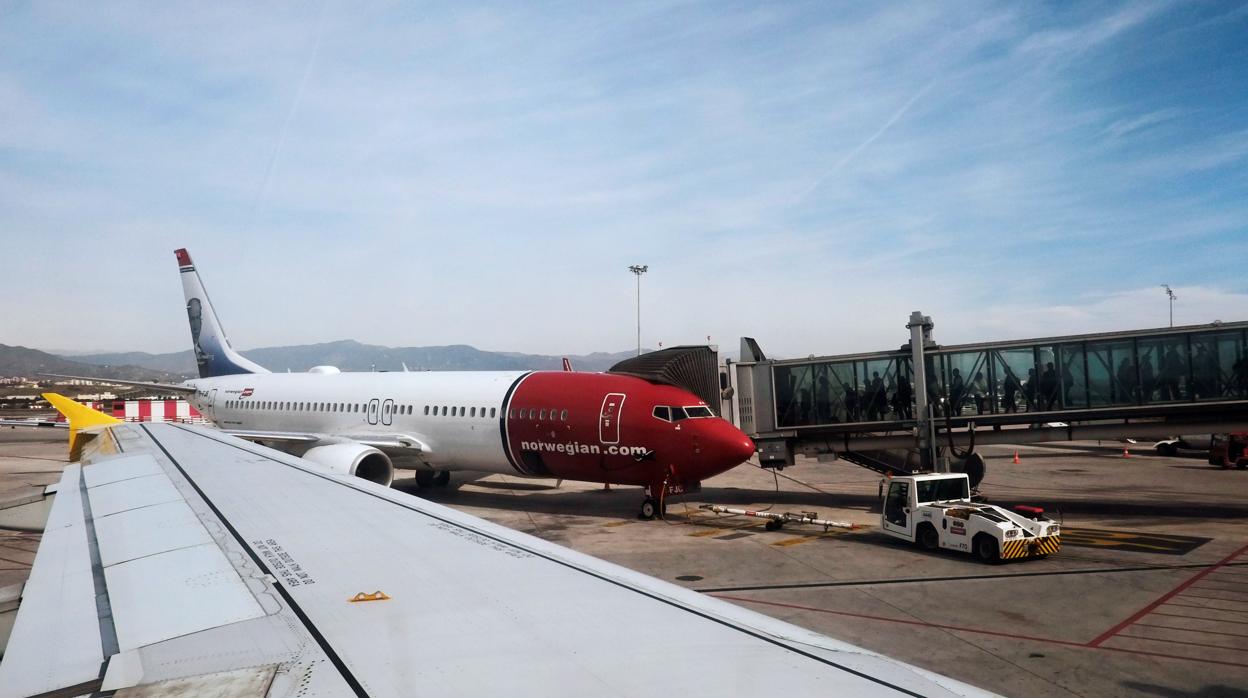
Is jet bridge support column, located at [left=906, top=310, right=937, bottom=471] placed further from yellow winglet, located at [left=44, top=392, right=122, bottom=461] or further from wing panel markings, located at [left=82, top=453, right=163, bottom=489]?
yellow winglet, located at [left=44, top=392, right=122, bottom=461]

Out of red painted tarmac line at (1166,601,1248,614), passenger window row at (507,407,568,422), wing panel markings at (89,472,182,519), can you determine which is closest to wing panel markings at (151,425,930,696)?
wing panel markings at (89,472,182,519)

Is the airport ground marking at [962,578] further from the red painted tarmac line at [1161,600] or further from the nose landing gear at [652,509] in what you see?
the nose landing gear at [652,509]

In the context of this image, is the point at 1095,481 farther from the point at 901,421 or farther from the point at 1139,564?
the point at 1139,564

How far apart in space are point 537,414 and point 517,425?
773 millimetres

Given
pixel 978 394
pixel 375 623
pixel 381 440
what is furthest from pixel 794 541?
pixel 375 623

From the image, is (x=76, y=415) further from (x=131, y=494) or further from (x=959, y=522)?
(x=959, y=522)

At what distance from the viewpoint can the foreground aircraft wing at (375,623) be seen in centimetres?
285

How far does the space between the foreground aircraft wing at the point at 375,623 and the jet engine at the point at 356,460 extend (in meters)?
15.2

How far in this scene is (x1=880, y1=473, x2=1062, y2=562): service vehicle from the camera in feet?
50.8

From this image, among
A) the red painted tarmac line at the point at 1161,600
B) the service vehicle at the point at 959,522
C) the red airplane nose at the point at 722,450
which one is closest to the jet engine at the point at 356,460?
the red airplane nose at the point at 722,450

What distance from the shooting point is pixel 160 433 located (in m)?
13.5

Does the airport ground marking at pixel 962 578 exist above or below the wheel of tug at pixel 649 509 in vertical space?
below

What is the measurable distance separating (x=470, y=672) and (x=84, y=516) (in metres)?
5.22

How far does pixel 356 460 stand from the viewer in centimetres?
2117
